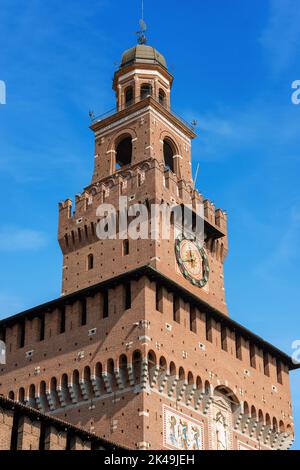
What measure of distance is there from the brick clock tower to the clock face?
0.10 meters

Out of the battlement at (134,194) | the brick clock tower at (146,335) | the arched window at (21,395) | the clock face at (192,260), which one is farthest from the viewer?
the battlement at (134,194)

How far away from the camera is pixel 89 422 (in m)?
42.5

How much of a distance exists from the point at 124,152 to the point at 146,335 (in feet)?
53.8

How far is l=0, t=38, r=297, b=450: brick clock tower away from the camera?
137 feet

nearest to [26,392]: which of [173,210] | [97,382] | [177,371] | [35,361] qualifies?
[35,361]

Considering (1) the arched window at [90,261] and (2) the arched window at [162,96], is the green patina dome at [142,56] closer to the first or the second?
(2) the arched window at [162,96]

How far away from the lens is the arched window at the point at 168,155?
53.9 m

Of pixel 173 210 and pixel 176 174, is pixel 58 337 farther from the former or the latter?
pixel 176 174

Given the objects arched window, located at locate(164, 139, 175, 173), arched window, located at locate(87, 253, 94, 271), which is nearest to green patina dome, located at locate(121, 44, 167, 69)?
arched window, located at locate(164, 139, 175, 173)

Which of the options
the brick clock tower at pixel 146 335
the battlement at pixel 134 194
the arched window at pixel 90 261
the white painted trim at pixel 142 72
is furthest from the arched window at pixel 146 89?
the arched window at pixel 90 261

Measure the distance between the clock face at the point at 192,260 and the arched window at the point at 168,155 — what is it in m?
6.25

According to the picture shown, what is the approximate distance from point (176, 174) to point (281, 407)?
13497mm

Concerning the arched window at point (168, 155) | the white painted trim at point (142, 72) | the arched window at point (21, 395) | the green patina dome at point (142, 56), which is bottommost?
the arched window at point (21, 395)

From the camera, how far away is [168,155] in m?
54.6
